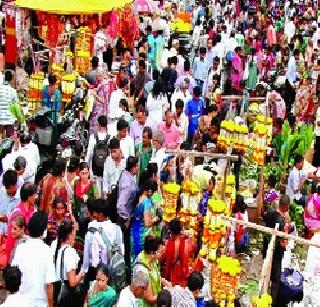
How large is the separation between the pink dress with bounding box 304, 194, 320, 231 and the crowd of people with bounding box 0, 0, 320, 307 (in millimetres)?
624

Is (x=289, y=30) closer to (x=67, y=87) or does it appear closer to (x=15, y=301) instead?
(x=67, y=87)

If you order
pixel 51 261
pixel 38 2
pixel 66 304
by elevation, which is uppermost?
pixel 38 2

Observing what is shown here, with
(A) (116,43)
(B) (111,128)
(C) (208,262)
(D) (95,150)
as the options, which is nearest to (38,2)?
(A) (116,43)

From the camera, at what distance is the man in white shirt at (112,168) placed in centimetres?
796

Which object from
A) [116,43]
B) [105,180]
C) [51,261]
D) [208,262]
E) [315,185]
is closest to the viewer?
[51,261]

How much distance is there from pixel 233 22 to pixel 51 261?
1399 centimetres

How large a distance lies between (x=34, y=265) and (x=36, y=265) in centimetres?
2

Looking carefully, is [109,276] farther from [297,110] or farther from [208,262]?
[297,110]

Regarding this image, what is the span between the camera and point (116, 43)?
1453cm

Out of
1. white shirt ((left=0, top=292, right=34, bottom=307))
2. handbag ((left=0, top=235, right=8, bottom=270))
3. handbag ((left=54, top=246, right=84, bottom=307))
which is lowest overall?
handbag ((left=54, top=246, right=84, bottom=307))

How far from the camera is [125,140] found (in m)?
8.49

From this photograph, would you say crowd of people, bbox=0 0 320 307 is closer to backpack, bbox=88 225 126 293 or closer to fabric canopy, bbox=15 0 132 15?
backpack, bbox=88 225 126 293

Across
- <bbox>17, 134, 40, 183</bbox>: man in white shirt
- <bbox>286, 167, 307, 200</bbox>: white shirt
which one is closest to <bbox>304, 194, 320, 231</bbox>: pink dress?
<bbox>286, 167, 307, 200</bbox>: white shirt

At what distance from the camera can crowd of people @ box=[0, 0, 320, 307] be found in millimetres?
5887
